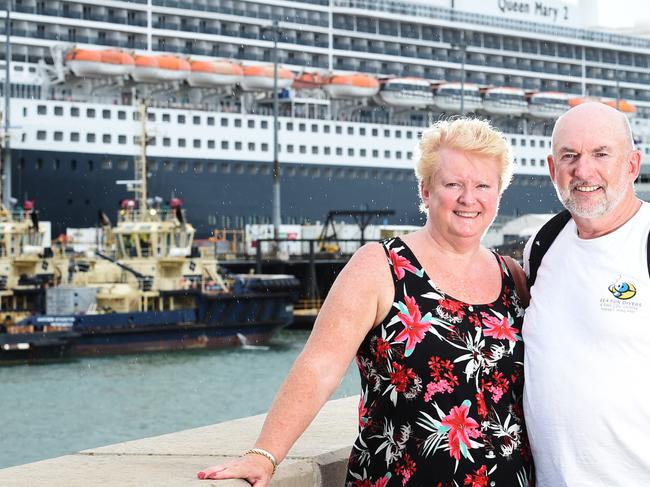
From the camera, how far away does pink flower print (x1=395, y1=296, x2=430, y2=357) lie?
96.0 inches

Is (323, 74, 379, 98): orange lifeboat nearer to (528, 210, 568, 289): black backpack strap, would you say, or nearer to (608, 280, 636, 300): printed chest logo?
(528, 210, 568, 289): black backpack strap

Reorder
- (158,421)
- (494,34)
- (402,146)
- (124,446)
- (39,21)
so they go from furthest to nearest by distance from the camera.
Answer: (494,34), (402,146), (39,21), (158,421), (124,446)

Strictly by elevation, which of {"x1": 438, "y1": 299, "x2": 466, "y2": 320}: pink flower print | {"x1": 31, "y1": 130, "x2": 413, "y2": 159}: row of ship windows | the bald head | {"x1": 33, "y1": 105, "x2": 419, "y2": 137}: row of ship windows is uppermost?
{"x1": 33, "y1": 105, "x2": 419, "y2": 137}: row of ship windows

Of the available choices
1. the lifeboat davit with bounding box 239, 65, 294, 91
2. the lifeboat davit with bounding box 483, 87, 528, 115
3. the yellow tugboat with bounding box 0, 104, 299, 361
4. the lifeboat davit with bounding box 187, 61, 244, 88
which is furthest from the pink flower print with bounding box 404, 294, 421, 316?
the lifeboat davit with bounding box 483, 87, 528, 115

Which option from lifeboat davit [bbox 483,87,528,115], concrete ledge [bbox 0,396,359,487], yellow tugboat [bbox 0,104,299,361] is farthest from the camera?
lifeboat davit [bbox 483,87,528,115]

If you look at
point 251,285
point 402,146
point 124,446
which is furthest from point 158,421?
point 402,146

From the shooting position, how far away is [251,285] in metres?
26.2

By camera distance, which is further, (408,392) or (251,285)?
(251,285)

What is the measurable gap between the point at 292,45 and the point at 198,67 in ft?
21.9

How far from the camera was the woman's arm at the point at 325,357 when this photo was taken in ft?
7.93

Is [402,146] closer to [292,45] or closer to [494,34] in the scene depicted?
[292,45]

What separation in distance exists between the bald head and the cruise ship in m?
32.1

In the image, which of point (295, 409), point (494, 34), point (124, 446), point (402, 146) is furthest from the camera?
point (494, 34)

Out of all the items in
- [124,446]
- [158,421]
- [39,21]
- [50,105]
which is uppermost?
[39,21]
